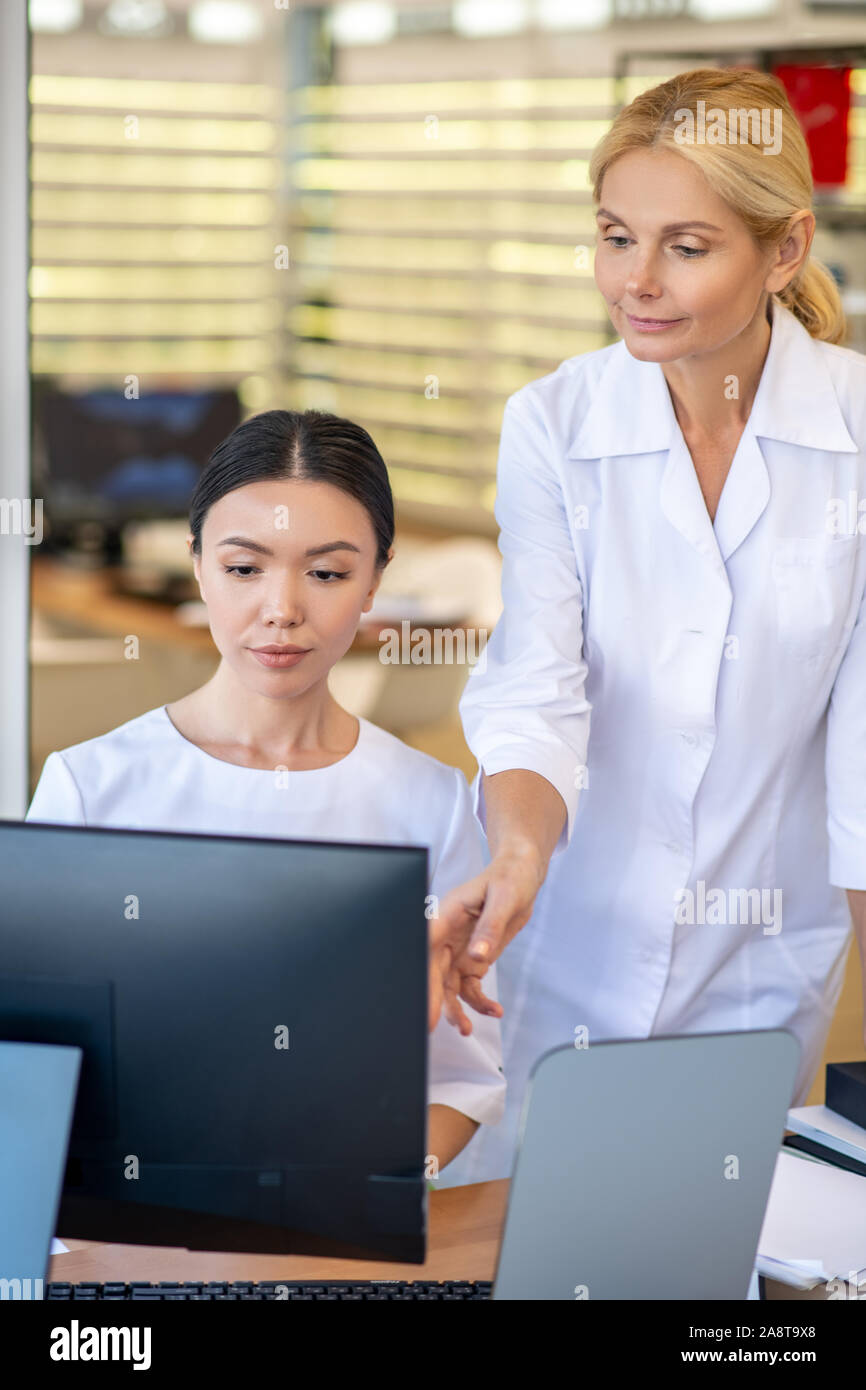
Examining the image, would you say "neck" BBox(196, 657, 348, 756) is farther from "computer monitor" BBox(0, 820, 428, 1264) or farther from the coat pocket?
"computer monitor" BBox(0, 820, 428, 1264)

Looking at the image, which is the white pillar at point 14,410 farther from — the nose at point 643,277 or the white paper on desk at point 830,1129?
the white paper on desk at point 830,1129

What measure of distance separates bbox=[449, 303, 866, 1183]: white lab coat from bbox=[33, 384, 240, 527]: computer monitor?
130 inches

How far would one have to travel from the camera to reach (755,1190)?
40.1 inches

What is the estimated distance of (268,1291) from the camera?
128 centimetres

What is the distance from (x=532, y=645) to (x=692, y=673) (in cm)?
18

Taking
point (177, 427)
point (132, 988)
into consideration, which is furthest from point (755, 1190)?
point (177, 427)

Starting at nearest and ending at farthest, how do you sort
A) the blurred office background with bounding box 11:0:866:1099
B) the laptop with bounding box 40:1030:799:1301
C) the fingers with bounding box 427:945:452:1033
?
1. the laptop with bounding box 40:1030:799:1301
2. the fingers with bounding box 427:945:452:1033
3. the blurred office background with bounding box 11:0:866:1099

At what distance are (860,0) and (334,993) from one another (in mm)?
5484

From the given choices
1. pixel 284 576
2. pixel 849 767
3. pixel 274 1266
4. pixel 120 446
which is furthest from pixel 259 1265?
pixel 120 446

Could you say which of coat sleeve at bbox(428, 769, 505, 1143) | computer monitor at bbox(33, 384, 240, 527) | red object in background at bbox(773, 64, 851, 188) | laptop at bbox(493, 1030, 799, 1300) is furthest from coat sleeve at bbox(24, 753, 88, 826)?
red object in background at bbox(773, 64, 851, 188)

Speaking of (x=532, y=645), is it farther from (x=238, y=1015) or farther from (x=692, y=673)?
(x=238, y=1015)

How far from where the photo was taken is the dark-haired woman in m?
1.65

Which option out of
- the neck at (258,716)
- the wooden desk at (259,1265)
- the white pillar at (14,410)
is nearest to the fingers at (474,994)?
the wooden desk at (259,1265)
